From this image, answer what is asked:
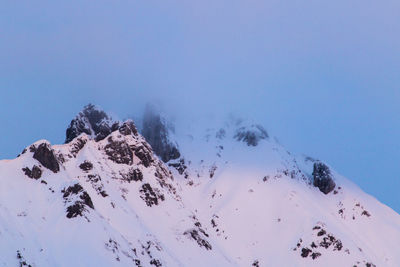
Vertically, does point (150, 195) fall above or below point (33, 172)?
above

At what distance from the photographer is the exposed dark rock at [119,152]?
17700 centimetres

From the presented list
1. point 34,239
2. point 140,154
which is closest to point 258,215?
point 140,154

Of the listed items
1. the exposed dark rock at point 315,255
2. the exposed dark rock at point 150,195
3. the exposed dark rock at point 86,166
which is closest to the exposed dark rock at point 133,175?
the exposed dark rock at point 150,195

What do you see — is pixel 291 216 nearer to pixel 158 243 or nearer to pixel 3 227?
pixel 158 243

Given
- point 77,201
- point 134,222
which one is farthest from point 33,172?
point 134,222

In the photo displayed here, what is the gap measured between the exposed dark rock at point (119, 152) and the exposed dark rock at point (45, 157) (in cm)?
3762

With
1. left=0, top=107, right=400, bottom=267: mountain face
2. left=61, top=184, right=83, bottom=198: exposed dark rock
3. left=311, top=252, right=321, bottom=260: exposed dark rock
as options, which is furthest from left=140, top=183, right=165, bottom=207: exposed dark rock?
left=311, top=252, right=321, bottom=260: exposed dark rock

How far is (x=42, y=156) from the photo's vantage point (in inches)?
5472

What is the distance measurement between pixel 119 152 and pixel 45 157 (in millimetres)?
42235

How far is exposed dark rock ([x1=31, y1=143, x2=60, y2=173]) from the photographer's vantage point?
138625 millimetres

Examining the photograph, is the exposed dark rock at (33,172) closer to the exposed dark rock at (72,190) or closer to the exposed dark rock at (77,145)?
the exposed dark rock at (72,190)

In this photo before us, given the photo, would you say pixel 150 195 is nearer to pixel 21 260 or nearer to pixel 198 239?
pixel 198 239

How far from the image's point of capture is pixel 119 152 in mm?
178750

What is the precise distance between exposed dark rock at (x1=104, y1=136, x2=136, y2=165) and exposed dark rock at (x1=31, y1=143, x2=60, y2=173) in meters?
37.6
